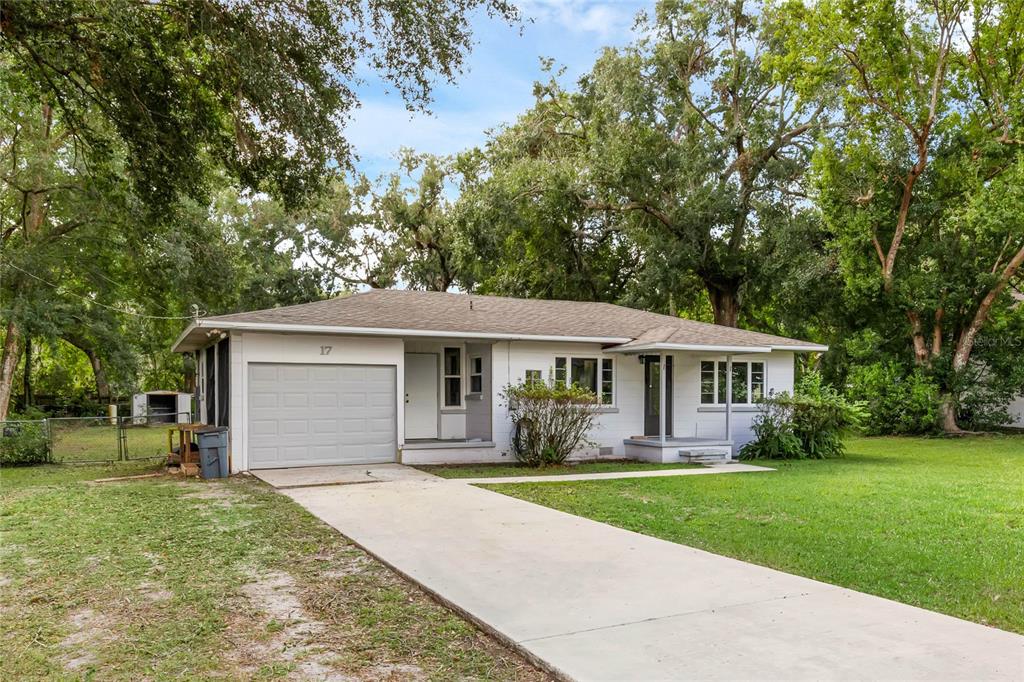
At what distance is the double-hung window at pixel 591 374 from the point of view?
53.5 feet

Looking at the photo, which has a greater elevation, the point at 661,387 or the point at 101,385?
the point at 661,387

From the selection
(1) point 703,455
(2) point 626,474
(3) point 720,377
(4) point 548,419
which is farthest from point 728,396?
(4) point 548,419

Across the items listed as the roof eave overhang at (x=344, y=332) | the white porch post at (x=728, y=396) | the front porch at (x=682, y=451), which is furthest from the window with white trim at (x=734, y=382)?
the roof eave overhang at (x=344, y=332)

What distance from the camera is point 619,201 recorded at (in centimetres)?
2512

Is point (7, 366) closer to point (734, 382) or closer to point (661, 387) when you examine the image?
point (661, 387)

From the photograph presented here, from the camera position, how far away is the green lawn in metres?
13.4

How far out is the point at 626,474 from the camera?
1341 cm

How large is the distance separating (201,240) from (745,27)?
63.6 feet

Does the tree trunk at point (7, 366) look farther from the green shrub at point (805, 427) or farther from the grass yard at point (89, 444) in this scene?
the green shrub at point (805, 427)

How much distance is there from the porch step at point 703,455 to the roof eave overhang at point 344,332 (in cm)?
279

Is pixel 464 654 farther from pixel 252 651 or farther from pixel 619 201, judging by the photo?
pixel 619 201

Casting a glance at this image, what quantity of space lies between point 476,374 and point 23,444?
962cm

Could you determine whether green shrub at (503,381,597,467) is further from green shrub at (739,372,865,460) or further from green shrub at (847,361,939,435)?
green shrub at (847,361,939,435)

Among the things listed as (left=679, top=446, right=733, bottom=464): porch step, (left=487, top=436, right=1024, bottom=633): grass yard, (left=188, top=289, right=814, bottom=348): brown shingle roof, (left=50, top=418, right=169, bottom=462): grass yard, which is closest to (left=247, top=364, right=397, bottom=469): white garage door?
(left=188, top=289, right=814, bottom=348): brown shingle roof
